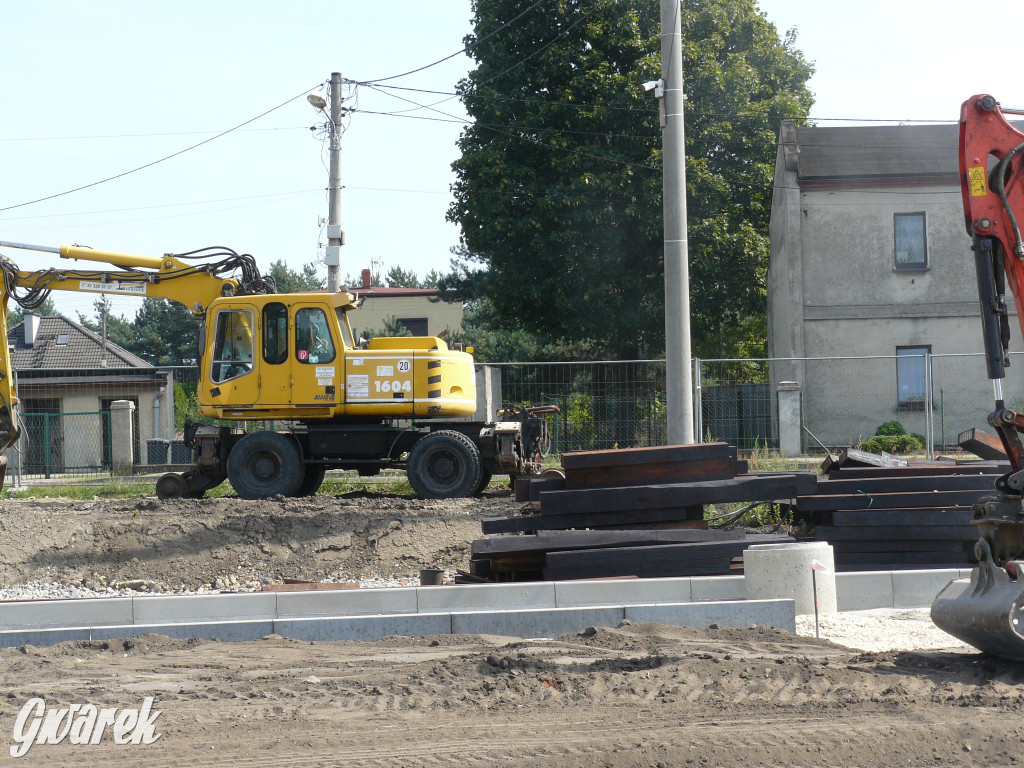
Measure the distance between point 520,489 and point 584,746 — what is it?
6.55 meters

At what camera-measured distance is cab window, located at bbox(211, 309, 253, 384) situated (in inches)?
611

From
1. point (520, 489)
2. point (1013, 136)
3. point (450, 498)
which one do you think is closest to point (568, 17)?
point (450, 498)

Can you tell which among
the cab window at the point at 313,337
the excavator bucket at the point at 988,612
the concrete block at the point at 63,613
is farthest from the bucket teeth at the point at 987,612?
the cab window at the point at 313,337

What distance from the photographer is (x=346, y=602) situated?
7.76 metres

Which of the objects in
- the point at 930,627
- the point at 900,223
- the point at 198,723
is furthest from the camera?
the point at 900,223

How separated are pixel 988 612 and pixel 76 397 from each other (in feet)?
96.6

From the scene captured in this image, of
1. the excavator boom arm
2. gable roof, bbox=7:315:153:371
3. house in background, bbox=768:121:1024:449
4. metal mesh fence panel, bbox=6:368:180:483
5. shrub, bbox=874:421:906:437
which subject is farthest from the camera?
gable roof, bbox=7:315:153:371

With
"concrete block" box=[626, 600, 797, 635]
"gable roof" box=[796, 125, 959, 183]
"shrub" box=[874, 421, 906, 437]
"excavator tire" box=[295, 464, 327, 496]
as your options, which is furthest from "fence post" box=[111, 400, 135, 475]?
"gable roof" box=[796, 125, 959, 183]

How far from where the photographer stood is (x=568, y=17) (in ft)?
96.3

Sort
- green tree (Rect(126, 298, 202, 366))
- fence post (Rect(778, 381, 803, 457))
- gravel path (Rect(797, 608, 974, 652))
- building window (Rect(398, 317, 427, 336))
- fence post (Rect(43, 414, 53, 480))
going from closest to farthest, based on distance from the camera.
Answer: gravel path (Rect(797, 608, 974, 652)) → fence post (Rect(778, 381, 803, 457)) → fence post (Rect(43, 414, 53, 480)) → building window (Rect(398, 317, 427, 336)) → green tree (Rect(126, 298, 202, 366))

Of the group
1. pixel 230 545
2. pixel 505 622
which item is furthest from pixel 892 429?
pixel 505 622

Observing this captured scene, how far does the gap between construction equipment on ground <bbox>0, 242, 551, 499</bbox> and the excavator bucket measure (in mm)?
9709

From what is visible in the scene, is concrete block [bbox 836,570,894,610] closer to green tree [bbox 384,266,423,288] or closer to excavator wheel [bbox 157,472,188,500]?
excavator wheel [bbox 157,472,188,500]

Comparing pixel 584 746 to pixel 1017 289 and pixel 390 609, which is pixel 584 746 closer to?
pixel 390 609
